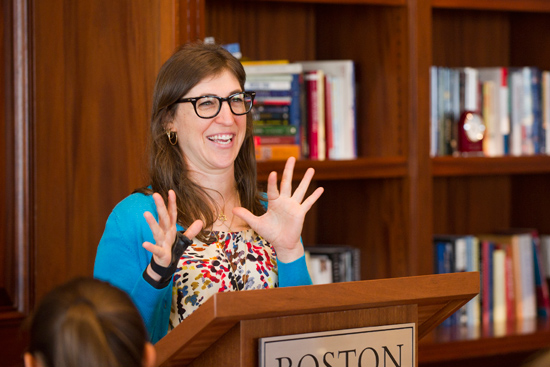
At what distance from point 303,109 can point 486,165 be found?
0.66 m

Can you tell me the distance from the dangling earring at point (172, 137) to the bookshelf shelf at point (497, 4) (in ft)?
3.59

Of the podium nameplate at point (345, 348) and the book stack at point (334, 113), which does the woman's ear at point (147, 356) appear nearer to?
the podium nameplate at point (345, 348)

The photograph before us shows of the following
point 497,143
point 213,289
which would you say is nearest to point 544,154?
point 497,143

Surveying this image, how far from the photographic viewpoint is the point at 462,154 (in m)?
2.53

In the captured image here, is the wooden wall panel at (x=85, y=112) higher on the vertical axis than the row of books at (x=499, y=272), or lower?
higher

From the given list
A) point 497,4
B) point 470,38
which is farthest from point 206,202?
point 470,38

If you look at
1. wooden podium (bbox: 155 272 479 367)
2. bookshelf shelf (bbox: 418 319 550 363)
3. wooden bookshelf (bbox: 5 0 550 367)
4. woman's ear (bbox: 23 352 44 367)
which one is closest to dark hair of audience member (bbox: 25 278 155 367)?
woman's ear (bbox: 23 352 44 367)

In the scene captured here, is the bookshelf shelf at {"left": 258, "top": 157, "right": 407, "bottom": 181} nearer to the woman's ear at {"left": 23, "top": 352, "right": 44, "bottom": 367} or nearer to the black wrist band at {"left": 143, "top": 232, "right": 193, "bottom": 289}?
the black wrist band at {"left": 143, "top": 232, "right": 193, "bottom": 289}

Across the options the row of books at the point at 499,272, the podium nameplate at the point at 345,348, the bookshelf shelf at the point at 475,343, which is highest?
the podium nameplate at the point at 345,348

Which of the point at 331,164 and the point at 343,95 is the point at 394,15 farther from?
the point at 331,164

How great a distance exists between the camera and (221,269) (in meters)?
1.55

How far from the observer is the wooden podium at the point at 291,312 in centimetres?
100

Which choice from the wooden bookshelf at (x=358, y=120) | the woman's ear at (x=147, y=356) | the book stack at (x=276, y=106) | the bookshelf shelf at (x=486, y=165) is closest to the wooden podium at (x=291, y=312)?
the woman's ear at (x=147, y=356)

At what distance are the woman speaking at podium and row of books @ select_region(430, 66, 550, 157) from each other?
38.5 inches
